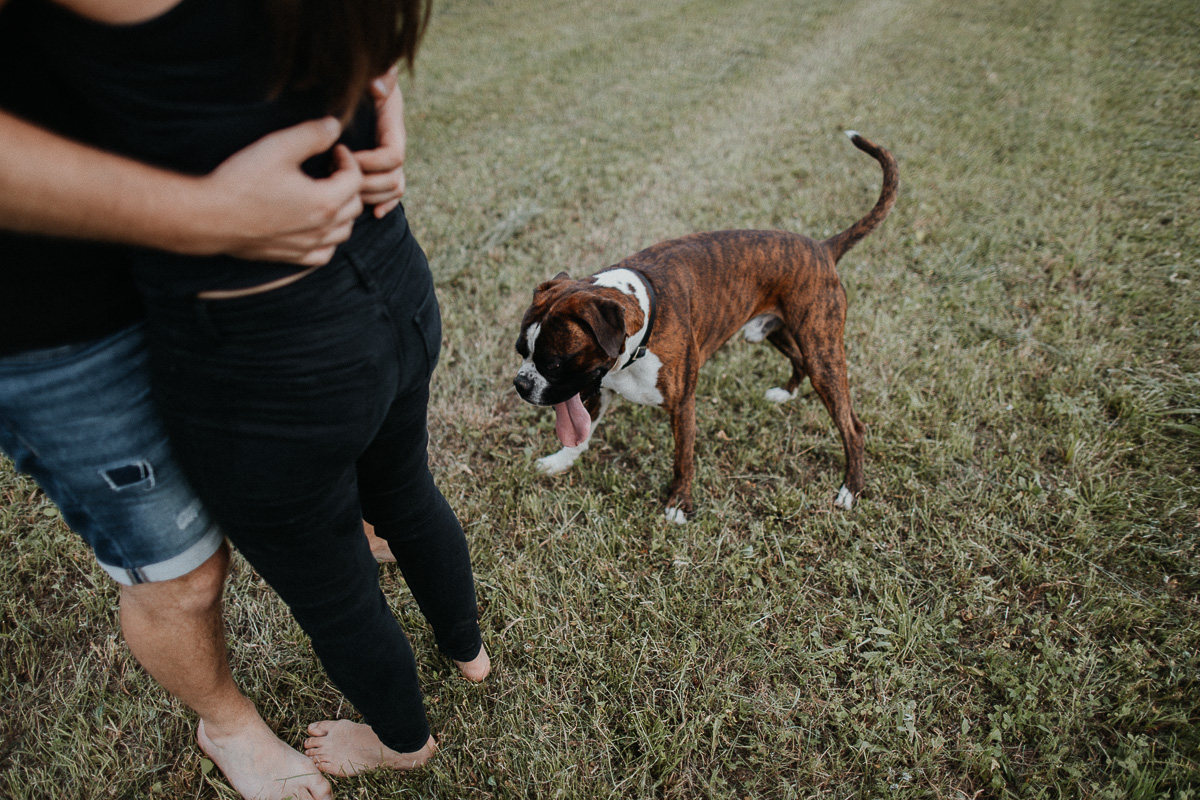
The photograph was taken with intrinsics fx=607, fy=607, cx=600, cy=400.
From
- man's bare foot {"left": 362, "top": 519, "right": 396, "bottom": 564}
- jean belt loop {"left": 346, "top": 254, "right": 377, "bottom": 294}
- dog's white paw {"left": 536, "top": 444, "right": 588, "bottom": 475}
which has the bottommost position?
dog's white paw {"left": 536, "top": 444, "right": 588, "bottom": 475}

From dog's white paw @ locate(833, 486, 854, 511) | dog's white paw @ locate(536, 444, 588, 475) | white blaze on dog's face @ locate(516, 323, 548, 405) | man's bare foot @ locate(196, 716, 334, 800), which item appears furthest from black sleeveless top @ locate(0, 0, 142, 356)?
dog's white paw @ locate(833, 486, 854, 511)

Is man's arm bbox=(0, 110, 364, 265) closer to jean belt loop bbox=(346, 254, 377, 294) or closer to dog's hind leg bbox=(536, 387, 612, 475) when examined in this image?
jean belt loop bbox=(346, 254, 377, 294)

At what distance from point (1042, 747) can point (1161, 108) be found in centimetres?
902

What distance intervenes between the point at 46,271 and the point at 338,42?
1.86 feet

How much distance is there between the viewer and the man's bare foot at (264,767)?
1.83 meters

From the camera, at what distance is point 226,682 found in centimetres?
169

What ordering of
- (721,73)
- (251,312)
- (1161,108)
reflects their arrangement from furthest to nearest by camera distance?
(721,73)
(1161,108)
(251,312)

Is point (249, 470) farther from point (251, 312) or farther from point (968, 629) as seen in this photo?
point (968, 629)

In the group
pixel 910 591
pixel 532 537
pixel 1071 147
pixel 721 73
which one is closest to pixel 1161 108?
pixel 1071 147

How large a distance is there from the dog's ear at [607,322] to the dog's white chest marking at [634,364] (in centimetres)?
13

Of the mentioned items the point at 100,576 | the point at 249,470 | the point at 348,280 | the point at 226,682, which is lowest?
the point at 100,576

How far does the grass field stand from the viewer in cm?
211

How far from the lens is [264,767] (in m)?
1.85

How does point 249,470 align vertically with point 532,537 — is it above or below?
above
